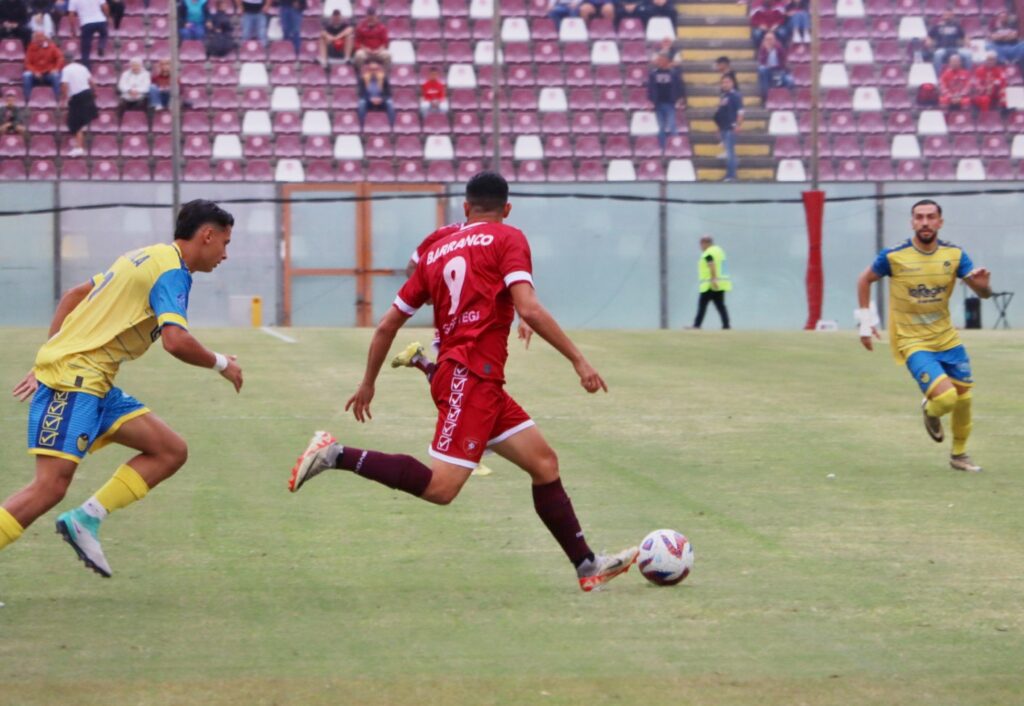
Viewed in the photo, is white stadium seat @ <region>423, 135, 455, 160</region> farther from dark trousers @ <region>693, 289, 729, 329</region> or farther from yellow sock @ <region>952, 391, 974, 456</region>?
yellow sock @ <region>952, 391, 974, 456</region>

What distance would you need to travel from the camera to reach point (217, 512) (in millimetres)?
9883

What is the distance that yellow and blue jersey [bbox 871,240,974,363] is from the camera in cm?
1233

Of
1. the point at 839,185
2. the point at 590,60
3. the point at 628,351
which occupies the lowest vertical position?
the point at 628,351

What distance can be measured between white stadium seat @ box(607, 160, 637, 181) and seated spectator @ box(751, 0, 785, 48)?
5480 millimetres

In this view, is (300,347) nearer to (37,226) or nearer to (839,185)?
(37,226)

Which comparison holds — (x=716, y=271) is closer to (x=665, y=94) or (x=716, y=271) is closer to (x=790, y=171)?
(x=790, y=171)

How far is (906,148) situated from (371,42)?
11.9m

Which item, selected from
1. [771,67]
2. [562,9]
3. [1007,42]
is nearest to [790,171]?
[771,67]

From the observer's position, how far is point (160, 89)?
34.6 metres

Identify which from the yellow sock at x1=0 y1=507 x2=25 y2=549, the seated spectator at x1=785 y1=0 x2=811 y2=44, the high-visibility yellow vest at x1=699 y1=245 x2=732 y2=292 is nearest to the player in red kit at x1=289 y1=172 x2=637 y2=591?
the yellow sock at x1=0 y1=507 x2=25 y2=549

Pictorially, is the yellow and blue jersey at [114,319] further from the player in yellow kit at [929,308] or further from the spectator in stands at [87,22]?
the spectator in stands at [87,22]

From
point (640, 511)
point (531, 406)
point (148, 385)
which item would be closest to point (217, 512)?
point (640, 511)

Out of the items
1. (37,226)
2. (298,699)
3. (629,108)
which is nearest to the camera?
(298,699)

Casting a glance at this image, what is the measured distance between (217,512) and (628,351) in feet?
45.6
